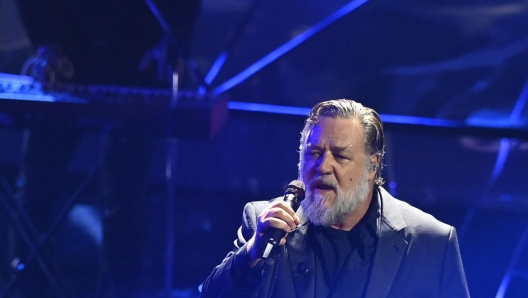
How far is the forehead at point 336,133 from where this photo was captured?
65.5 inches

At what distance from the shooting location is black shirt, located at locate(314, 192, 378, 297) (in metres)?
1.67

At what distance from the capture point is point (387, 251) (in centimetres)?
168

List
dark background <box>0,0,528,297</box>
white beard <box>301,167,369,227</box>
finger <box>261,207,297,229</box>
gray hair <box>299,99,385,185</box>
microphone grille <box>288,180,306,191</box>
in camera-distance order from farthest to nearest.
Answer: dark background <box>0,0,528,297</box> → gray hair <box>299,99,385,185</box> → white beard <box>301,167,369,227</box> → microphone grille <box>288,180,306,191</box> → finger <box>261,207,297,229</box>

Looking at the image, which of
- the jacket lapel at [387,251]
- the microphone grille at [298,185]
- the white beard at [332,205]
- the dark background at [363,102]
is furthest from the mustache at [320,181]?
the dark background at [363,102]

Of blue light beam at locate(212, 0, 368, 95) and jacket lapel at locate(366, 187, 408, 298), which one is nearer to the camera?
jacket lapel at locate(366, 187, 408, 298)

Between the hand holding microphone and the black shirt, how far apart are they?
320 mm

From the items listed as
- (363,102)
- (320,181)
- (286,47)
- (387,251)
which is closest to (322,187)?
(320,181)

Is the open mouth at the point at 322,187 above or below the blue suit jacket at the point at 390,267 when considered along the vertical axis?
above

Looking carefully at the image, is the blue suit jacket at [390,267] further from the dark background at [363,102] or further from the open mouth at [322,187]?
the dark background at [363,102]

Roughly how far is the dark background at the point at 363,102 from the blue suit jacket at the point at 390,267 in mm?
1561

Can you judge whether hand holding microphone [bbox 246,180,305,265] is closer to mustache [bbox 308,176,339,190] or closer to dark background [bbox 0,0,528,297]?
mustache [bbox 308,176,339,190]

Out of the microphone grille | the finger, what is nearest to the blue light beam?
the microphone grille

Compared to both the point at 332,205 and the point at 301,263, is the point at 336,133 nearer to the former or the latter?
the point at 332,205

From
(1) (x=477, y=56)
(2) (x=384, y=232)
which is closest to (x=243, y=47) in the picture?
(1) (x=477, y=56)
